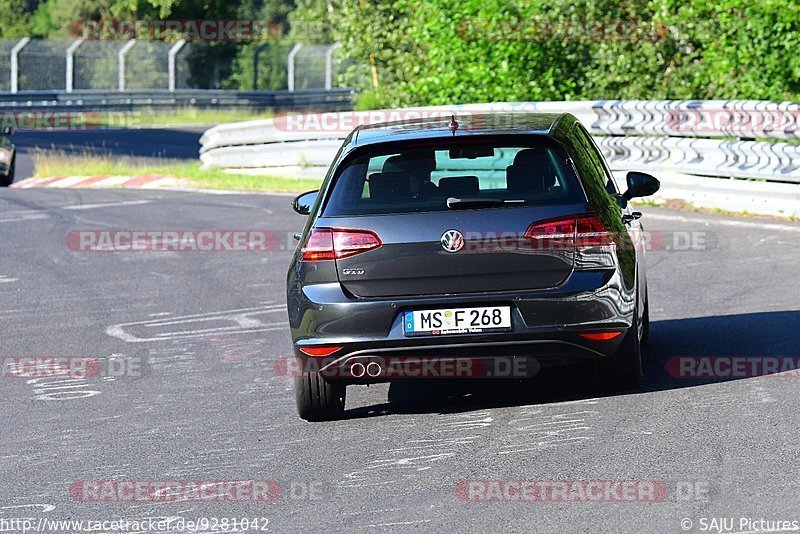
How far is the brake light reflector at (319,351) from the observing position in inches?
284

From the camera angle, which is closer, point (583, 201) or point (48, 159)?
point (583, 201)

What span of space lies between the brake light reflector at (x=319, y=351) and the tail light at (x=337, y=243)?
1.51 ft

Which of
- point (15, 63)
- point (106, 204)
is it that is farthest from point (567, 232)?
point (15, 63)

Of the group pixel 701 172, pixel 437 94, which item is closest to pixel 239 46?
pixel 437 94

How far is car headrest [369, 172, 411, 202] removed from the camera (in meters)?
7.25

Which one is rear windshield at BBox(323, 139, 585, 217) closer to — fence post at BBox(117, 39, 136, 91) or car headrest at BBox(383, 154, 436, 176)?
car headrest at BBox(383, 154, 436, 176)

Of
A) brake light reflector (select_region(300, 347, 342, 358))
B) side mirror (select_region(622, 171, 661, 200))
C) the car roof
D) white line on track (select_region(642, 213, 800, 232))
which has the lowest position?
white line on track (select_region(642, 213, 800, 232))

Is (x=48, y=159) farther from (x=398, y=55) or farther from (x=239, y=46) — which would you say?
(x=239, y=46)

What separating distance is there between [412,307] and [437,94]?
53.7 ft

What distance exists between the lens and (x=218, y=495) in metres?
6.05

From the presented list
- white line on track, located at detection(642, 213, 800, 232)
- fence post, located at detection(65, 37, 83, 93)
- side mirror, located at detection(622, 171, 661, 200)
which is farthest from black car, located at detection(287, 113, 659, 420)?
fence post, located at detection(65, 37, 83, 93)

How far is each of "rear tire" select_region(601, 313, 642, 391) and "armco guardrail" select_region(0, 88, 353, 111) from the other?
3735 cm

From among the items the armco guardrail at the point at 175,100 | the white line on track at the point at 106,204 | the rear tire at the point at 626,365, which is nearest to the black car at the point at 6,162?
the white line on track at the point at 106,204

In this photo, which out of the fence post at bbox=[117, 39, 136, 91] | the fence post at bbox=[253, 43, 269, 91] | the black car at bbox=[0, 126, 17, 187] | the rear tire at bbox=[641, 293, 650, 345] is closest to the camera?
the rear tire at bbox=[641, 293, 650, 345]
